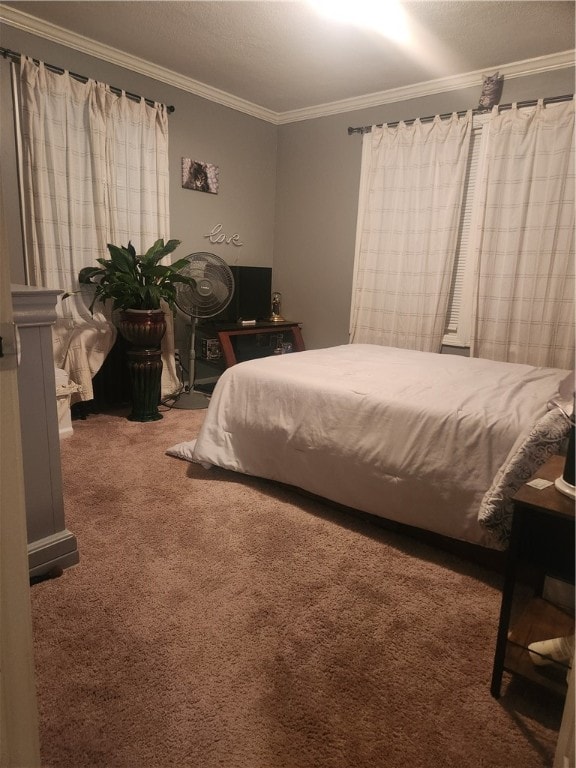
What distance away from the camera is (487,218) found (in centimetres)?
362

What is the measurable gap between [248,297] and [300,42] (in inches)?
77.8

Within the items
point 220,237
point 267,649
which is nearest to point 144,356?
point 220,237

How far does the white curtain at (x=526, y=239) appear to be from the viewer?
130 inches

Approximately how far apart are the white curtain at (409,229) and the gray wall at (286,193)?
0.18 meters

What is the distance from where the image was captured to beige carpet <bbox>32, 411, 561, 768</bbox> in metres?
1.20

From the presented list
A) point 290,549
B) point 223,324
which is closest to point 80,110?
point 223,324

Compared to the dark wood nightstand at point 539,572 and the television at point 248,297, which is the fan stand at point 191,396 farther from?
the dark wood nightstand at point 539,572

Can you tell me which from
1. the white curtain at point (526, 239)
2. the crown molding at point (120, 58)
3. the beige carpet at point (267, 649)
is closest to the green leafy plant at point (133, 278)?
the crown molding at point (120, 58)

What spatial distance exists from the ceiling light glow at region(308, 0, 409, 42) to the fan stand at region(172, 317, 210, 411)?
224 cm

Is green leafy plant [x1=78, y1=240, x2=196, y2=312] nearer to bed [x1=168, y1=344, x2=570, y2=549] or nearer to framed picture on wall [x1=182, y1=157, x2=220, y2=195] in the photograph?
framed picture on wall [x1=182, y1=157, x2=220, y2=195]

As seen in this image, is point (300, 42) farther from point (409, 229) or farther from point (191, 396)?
point (191, 396)

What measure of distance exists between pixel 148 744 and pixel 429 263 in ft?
11.9

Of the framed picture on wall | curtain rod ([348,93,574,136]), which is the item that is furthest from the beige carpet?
curtain rod ([348,93,574,136])

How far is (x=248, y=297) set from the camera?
449cm
